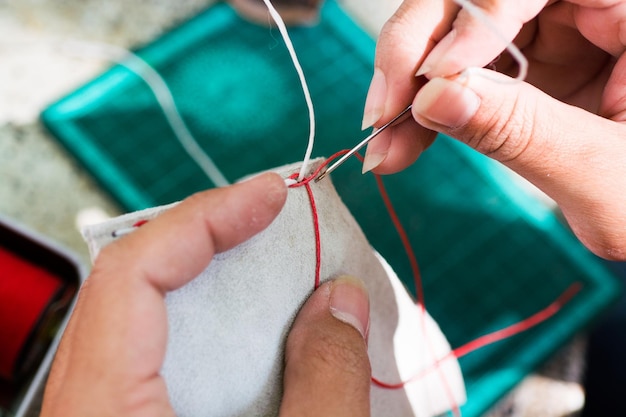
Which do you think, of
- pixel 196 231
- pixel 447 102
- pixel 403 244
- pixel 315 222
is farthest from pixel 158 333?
pixel 403 244

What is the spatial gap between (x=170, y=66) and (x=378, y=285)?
2.15ft

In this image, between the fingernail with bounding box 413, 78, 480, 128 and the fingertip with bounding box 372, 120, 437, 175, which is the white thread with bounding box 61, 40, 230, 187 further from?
the fingernail with bounding box 413, 78, 480, 128

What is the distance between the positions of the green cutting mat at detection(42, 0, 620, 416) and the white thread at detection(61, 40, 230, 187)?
0.01 metres

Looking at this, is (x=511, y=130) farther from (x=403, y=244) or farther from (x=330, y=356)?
(x=403, y=244)

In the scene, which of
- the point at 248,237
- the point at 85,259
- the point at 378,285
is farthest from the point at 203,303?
the point at 85,259

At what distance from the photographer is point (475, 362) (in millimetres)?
888

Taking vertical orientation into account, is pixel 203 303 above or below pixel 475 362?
above

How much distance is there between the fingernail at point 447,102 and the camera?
51 cm

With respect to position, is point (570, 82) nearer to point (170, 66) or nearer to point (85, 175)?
point (170, 66)

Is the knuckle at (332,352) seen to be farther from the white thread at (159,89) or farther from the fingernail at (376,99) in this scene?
the white thread at (159,89)

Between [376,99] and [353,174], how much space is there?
1.15 ft

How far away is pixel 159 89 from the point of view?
3.26ft

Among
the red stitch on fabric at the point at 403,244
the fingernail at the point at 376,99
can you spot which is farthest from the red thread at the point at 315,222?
the fingernail at the point at 376,99

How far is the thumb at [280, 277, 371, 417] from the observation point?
1.42 feet
